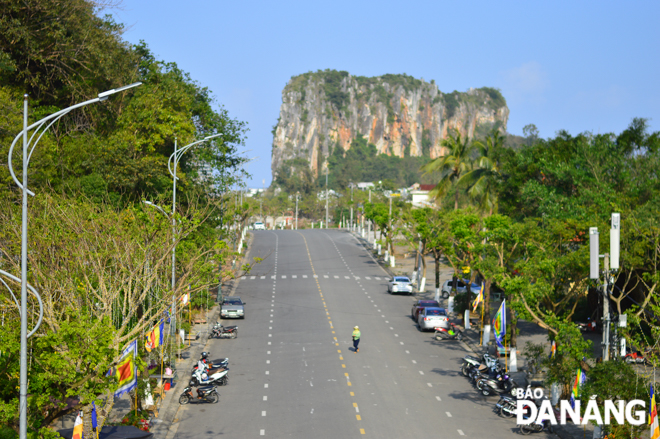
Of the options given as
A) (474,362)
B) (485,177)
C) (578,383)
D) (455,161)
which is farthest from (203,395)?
(455,161)

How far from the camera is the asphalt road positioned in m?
19.3

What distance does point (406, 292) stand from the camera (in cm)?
4766

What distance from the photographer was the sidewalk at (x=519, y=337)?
63.7 feet

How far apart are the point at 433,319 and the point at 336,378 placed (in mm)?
11422

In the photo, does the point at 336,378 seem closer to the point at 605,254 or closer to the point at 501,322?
the point at 501,322

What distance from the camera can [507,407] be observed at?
20.6m

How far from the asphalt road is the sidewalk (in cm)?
122

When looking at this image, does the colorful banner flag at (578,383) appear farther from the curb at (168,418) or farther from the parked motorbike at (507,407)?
the curb at (168,418)

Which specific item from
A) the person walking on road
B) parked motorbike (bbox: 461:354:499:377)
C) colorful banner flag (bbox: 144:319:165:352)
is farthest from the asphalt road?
colorful banner flag (bbox: 144:319:165:352)

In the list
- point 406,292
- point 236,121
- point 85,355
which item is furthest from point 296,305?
point 85,355


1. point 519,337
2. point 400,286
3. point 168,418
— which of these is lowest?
point 168,418

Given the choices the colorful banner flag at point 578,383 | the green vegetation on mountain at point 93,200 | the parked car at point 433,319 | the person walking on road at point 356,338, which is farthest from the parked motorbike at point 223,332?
the colorful banner flag at point 578,383

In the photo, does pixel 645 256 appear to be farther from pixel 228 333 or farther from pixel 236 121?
pixel 236 121

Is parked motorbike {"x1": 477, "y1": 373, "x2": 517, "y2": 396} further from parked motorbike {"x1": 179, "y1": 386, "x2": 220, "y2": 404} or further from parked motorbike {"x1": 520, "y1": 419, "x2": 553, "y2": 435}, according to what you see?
parked motorbike {"x1": 179, "y1": 386, "x2": 220, "y2": 404}
